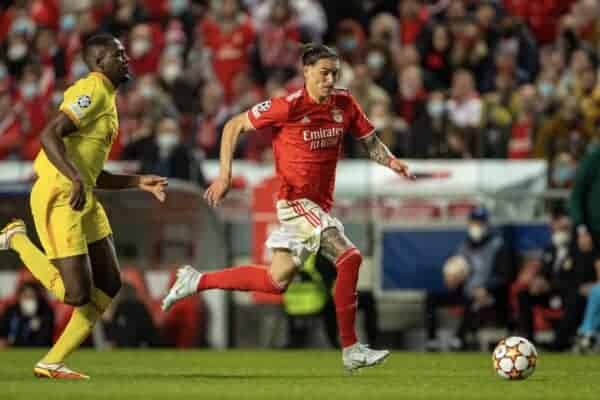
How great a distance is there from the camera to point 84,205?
33.1ft

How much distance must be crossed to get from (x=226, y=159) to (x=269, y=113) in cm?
48

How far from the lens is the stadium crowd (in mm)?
18281

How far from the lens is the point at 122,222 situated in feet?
63.5

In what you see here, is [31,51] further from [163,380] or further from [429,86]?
[163,380]

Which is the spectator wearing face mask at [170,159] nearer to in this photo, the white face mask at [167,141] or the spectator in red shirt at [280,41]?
the white face mask at [167,141]

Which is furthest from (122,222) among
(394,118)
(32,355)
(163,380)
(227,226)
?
(163,380)

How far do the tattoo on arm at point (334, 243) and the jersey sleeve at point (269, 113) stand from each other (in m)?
0.84

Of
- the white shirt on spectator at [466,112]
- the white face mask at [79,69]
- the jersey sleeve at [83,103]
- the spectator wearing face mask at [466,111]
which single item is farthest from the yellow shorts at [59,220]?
the white face mask at [79,69]

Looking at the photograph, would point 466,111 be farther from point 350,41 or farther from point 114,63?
point 114,63

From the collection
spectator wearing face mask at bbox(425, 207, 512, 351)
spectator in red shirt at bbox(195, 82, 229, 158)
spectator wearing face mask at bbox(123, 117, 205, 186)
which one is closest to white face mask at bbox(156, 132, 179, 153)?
spectator wearing face mask at bbox(123, 117, 205, 186)

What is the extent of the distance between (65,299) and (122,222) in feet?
29.4

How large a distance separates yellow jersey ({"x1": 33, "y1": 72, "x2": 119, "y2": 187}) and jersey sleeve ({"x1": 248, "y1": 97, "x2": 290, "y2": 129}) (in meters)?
1.09

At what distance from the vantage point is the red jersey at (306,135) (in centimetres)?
1123

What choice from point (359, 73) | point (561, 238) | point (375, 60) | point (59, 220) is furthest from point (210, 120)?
point (59, 220)
